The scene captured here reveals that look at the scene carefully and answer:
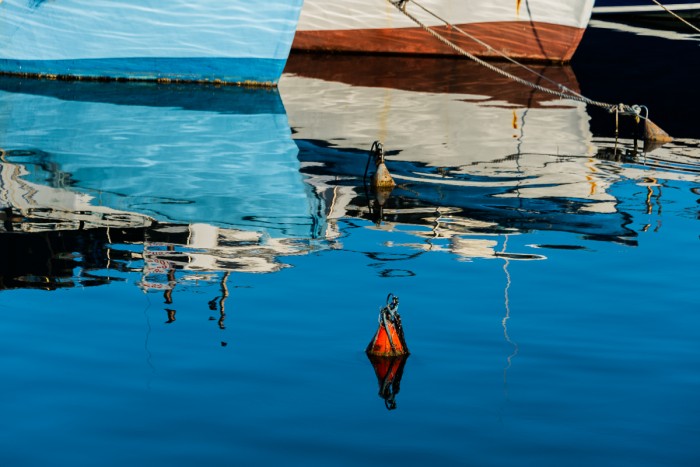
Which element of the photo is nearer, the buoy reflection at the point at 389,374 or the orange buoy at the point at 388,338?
the buoy reflection at the point at 389,374

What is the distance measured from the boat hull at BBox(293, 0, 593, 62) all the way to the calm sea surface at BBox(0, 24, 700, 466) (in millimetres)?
8101

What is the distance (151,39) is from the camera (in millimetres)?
23375

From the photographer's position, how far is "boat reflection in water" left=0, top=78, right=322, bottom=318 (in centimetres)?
1108

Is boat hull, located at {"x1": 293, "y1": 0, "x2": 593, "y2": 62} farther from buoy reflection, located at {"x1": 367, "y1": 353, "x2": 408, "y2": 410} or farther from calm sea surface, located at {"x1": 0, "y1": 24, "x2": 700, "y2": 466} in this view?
buoy reflection, located at {"x1": 367, "y1": 353, "x2": 408, "y2": 410}

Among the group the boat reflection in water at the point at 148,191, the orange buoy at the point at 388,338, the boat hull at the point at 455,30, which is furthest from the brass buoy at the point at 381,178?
the boat hull at the point at 455,30

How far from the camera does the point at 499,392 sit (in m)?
8.07

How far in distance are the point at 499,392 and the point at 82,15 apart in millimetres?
17302

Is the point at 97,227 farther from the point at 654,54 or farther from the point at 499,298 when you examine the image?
the point at 654,54

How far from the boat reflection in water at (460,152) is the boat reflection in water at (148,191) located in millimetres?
700

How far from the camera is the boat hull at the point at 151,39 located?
22.9m

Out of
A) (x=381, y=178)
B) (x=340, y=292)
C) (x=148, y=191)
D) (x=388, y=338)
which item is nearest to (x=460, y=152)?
(x=381, y=178)

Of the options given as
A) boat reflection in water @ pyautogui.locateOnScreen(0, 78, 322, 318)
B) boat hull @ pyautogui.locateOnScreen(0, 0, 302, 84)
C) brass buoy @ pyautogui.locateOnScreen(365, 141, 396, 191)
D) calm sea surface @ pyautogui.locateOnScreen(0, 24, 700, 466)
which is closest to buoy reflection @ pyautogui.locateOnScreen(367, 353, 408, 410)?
calm sea surface @ pyautogui.locateOnScreen(0, 24, 700, 466)

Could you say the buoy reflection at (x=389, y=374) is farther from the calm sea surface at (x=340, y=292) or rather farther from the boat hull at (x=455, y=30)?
the boat hull at (x=455, y=30)

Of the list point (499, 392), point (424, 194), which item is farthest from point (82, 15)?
point (499, 392)
